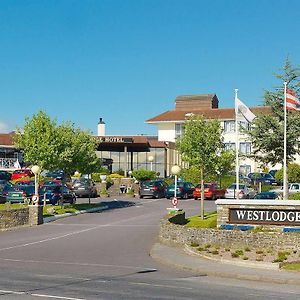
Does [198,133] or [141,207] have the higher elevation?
[198,133]

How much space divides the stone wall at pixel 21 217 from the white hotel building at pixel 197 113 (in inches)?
1678

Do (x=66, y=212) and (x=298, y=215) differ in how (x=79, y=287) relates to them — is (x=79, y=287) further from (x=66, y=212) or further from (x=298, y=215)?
(x=66, y=212)

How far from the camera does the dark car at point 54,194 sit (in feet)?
130

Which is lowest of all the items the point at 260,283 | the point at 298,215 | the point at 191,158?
the point at 260,283

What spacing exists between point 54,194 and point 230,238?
1970 centimetres

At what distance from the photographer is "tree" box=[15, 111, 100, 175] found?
36719 millimetres

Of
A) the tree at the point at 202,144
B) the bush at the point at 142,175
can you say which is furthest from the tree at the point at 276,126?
the bush at the point at 142,175

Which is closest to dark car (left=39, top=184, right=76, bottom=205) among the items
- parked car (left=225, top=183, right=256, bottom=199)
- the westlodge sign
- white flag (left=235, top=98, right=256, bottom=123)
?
parked car (left=225, top=183, right=256, bottom=199)

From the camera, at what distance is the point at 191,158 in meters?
33.4

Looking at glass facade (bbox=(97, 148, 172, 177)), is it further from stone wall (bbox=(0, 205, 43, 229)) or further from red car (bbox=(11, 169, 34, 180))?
stone wall (bbox=(0, 205, 43, 229))

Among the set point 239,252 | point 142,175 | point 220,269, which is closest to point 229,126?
point 142,175

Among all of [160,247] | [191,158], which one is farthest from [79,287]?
[191,158]

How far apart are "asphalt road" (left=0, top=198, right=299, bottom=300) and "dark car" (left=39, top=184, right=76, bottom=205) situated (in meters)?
6.26

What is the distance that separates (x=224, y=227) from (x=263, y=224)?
1.55 m
